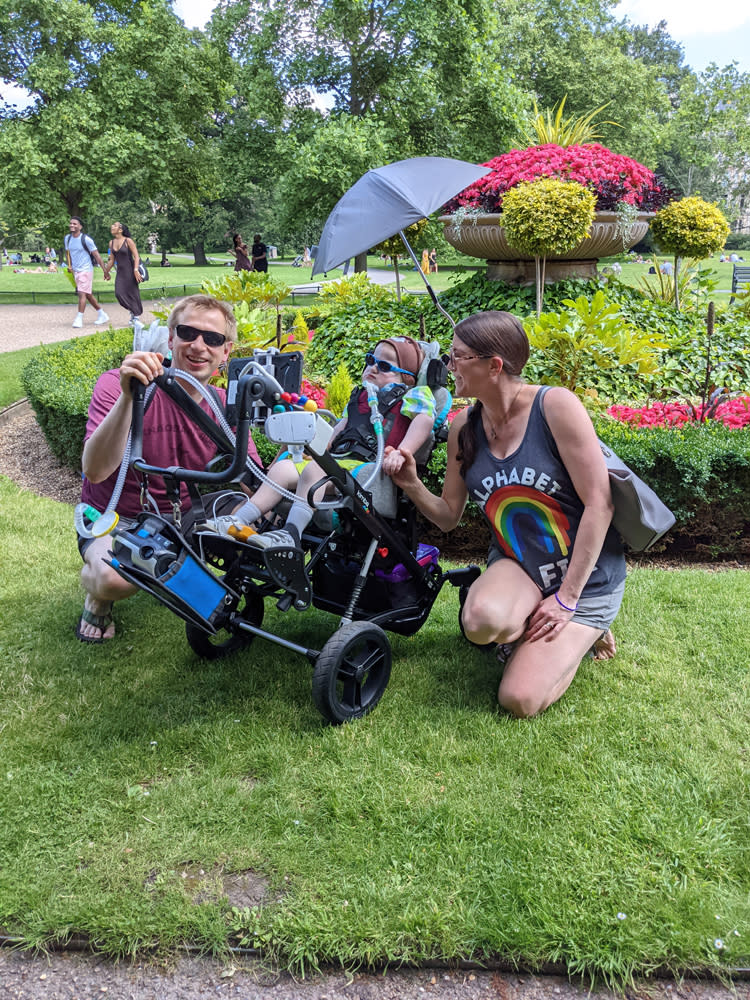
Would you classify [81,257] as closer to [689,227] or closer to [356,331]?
[356,331]

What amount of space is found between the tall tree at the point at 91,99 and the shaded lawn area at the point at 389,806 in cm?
1637

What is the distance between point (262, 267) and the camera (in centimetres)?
1670

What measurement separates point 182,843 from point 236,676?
936mm

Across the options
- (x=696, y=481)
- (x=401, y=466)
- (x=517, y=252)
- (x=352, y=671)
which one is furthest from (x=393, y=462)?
(x=517, y=252)

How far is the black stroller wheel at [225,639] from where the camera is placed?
3.22 metres

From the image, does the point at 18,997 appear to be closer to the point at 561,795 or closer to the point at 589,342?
the point at 561,795

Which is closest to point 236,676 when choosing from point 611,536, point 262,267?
point 611,536

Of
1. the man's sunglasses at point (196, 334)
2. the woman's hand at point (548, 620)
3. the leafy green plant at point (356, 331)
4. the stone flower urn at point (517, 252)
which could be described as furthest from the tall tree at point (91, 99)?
the woman's hand at point (548, 620)

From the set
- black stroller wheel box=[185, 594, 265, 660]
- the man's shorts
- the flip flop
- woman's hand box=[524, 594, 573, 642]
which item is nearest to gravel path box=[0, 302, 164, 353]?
the man's shorts

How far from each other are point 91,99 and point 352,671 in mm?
18318

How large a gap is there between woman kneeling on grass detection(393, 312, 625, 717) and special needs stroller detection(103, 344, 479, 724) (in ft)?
0.78

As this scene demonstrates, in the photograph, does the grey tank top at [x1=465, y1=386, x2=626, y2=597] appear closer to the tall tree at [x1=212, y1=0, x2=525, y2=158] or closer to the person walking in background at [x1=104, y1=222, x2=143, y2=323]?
the person walking in background at [x1=104, y1=222, x2=143, y2=323]

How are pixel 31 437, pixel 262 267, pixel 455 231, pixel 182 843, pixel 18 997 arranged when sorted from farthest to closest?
pixel 262 267, pixel 455 231, pixel 31 437, pixel 182 843, pixel 18 997

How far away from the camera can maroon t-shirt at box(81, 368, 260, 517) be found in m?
3.14
